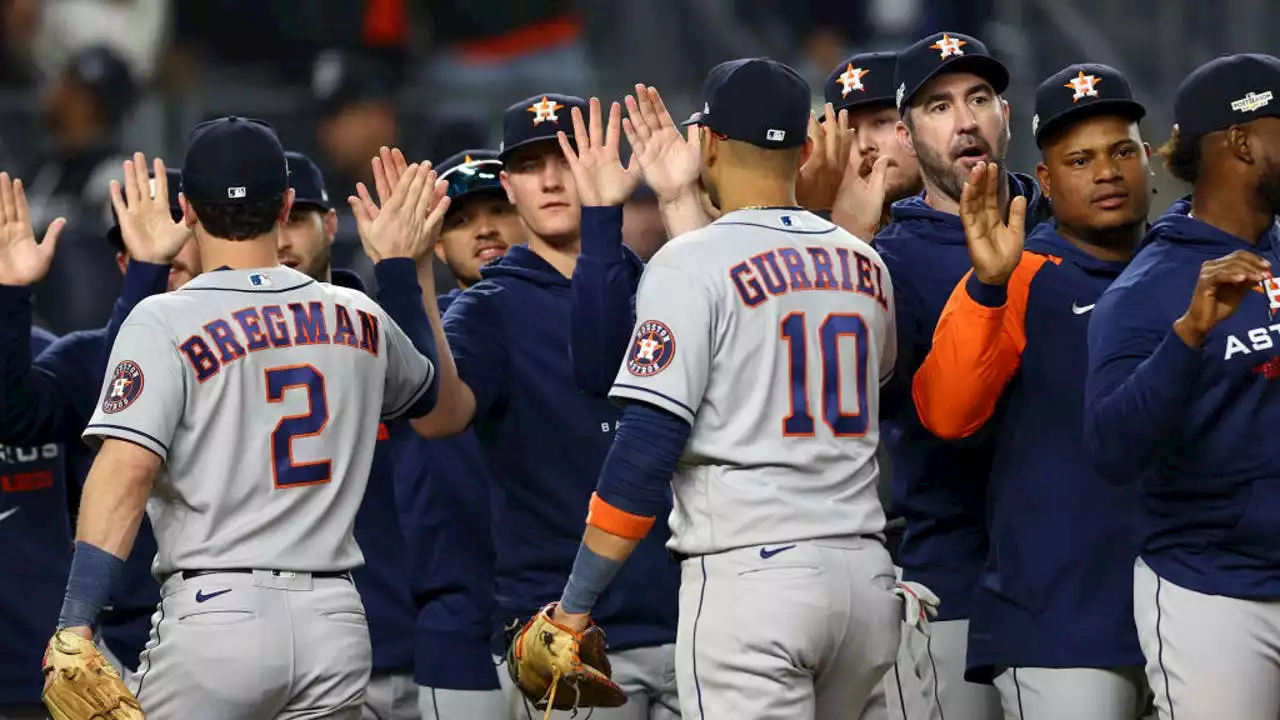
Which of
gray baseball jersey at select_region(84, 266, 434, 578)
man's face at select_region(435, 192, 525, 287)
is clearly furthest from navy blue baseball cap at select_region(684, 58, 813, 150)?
man's face at select_region(435, 192, 525, 287)

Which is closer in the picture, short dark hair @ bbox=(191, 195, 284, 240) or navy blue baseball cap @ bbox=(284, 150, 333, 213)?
short dark hair @ bbox=(191, 195, 284, 240)

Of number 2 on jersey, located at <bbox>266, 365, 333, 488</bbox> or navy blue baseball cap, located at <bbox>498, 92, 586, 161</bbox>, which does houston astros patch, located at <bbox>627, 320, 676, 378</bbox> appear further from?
navy blue baseball cap, located at <bbox>498, 92, 586, 161</bbox>

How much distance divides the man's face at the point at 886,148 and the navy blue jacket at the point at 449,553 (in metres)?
1.30

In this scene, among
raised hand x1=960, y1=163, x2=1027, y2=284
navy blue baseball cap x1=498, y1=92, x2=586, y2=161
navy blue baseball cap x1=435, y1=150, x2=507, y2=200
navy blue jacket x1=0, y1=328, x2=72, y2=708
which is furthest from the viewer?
navy blue baseball cap x1=435, y1=150, x2=507, y2=200

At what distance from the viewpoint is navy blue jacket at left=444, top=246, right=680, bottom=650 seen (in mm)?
5109

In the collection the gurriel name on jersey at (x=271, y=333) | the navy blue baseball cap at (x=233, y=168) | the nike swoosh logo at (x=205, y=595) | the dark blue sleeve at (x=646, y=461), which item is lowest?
the nike swoosh logo at (x=205, y=595)

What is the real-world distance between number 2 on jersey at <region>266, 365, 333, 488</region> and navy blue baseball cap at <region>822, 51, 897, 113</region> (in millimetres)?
2095

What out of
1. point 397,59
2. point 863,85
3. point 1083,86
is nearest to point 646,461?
point 1083,86

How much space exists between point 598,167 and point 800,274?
29.9 inches

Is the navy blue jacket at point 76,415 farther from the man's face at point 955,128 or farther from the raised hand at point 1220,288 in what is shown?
the raised hand at point 1220,288

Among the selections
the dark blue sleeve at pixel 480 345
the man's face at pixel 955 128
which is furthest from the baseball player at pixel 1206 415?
the dark blue sleeve at pixel 480 345

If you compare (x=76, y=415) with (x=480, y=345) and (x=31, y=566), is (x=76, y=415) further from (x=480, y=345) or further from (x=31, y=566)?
(x=480, y=345)

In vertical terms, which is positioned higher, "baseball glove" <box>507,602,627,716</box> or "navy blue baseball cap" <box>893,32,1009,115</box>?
"navy blue baseball cap" <box>893,32,1009,115</box>

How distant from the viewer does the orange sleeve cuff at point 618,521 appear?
13.9ft
